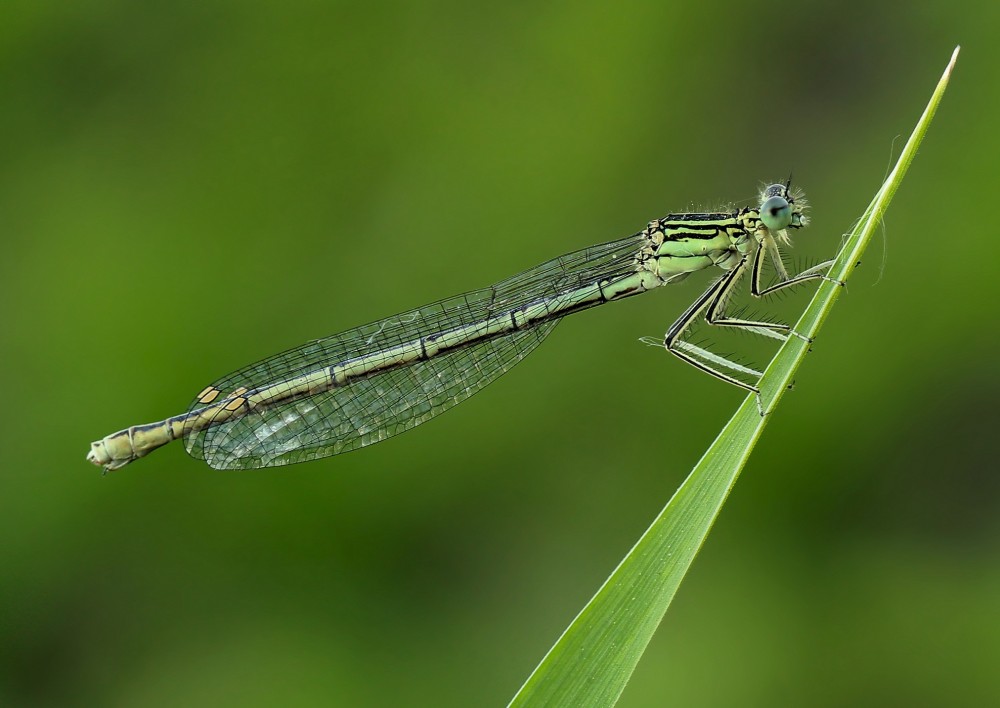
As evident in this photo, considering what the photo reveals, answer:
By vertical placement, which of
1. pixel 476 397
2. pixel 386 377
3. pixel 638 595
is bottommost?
pixel 638 595

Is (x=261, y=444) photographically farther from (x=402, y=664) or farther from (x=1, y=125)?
(x=1, y=125)

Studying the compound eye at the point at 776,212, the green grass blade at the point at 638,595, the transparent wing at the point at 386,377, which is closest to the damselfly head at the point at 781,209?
the compound eye at the point at 776,212

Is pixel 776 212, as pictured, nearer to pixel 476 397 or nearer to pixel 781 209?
pixel 781 209

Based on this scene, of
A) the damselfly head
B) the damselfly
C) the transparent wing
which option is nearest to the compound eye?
the damselfly head

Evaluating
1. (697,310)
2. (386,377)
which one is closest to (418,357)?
(386,377)

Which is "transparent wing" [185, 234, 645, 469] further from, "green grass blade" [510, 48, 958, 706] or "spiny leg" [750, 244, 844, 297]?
"green grass blade" [510, 48, 958, 706]

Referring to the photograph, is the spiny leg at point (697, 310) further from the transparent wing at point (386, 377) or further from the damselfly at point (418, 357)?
the transparent wing at point (386, 377)

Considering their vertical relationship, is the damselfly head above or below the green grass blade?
above
